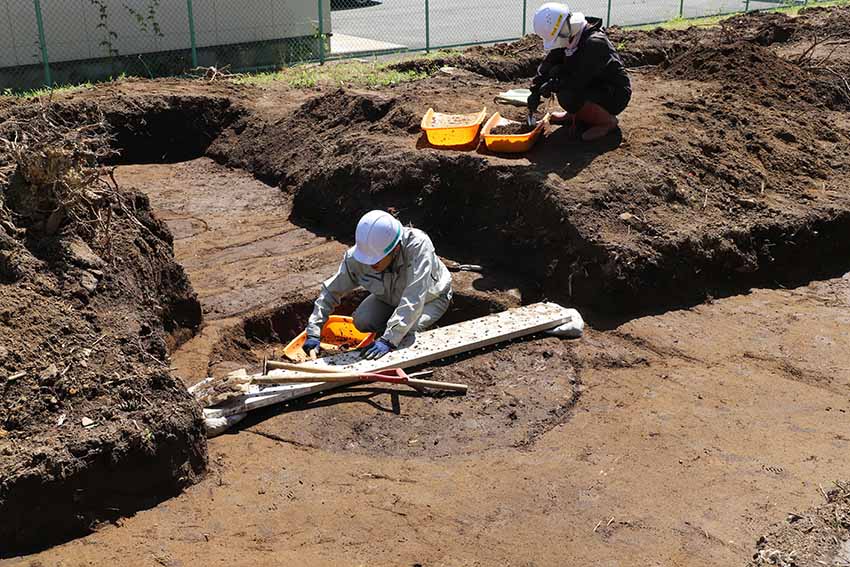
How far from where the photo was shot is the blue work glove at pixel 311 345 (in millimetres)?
6395

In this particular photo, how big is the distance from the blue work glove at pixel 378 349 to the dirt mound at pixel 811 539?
2683 mm

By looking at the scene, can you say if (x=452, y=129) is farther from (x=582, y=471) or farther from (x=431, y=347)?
(x=582, y=471)

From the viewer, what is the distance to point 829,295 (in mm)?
7477

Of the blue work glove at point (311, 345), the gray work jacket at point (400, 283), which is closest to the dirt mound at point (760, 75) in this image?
the gray work jacket at point (400, 283)

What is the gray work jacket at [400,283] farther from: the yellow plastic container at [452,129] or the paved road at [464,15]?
the paved road at [464,15]

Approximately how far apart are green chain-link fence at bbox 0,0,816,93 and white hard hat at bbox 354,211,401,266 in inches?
337

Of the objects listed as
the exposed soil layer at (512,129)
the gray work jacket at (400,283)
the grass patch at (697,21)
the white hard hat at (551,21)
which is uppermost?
the white hard hat at (551,21)

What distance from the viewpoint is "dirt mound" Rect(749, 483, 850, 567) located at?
4.16 metres

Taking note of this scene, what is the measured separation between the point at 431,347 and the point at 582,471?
157 cm

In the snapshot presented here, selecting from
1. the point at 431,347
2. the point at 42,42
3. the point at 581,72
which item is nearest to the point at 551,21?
the point at 581,72

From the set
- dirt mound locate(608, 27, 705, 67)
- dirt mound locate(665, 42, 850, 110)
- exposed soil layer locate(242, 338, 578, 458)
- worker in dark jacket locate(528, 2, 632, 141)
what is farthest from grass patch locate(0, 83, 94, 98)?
exposed soil layer locate(242, 338, 578, 458)

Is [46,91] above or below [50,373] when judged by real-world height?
above

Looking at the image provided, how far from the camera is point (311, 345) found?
6406 mm

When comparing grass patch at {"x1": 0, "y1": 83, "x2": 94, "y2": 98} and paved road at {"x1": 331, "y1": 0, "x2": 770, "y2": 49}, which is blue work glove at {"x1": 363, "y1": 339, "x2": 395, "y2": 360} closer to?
grass patch at {"x1": 0, "y1": 83, "x2": 94, "y2": 98}
